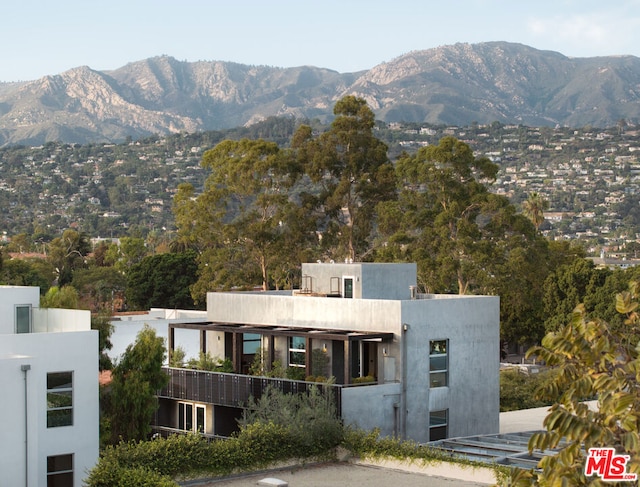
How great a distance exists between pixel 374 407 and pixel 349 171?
2879 centimetres

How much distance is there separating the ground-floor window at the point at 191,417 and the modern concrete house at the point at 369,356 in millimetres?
28

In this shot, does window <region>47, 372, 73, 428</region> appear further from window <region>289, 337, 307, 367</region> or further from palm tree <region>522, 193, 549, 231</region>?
palm tree <region>522, 193, 549, 231</region>

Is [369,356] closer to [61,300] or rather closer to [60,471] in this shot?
[60,471]

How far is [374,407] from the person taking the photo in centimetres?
2480

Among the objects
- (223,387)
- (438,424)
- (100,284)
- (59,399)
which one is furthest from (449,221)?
(100,284)

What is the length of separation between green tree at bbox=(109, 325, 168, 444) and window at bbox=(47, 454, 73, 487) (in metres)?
3.95

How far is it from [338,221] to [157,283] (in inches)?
839

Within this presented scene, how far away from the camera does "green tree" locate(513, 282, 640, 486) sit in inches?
263

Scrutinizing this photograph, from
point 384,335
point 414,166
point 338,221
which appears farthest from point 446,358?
point 338,221

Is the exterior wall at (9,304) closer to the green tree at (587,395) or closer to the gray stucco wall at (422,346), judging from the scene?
the gray stucco wall at (422,346)

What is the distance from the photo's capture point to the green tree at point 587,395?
6672mm

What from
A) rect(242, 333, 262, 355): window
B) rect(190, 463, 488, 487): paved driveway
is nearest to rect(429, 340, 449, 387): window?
rect(190, 463, 488, 487): paved driveway

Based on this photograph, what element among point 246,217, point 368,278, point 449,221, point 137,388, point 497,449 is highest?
point 246,217

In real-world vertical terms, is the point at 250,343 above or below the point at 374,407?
above
